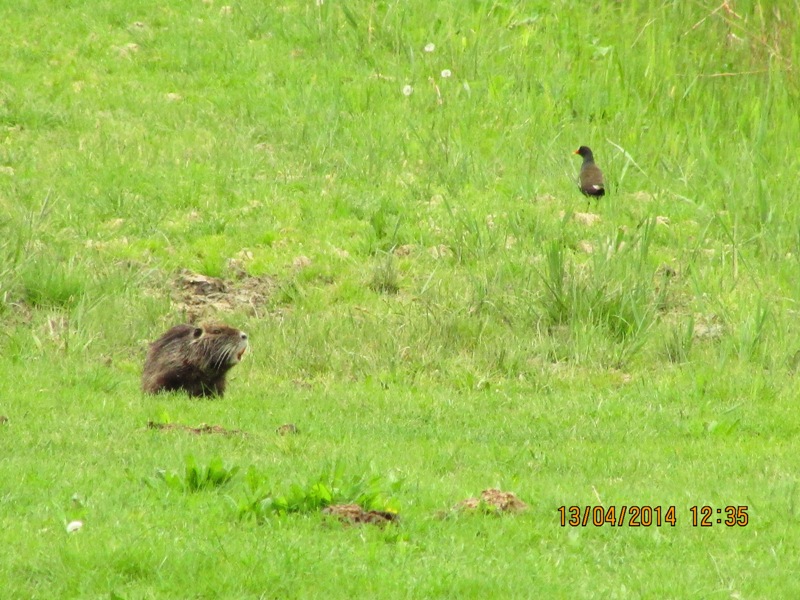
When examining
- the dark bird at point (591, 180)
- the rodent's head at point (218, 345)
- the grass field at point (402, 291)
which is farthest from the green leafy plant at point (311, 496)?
the dark bird at point (591, 180)

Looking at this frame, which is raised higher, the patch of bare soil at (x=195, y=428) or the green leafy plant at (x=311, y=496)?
the green leafy plant at (x=311, y=496)

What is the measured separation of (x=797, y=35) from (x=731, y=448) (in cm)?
1025

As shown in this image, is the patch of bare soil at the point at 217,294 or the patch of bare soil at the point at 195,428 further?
the patch of bare soil at the point at 217,294

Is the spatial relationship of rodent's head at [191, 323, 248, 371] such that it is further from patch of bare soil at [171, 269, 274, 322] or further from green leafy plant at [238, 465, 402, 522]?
patch of bare soil at [171, 269, 274, 322]

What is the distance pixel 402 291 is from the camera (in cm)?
1376

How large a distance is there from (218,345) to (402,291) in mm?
4114

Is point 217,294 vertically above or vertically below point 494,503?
below

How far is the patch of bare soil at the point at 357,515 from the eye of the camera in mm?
6828

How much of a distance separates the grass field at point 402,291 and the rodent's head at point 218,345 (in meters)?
0.32

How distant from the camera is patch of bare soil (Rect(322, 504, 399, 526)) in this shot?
6.83 meters

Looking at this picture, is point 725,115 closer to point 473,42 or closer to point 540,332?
→ point 473,42
